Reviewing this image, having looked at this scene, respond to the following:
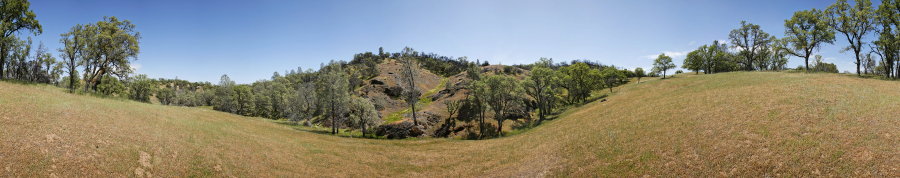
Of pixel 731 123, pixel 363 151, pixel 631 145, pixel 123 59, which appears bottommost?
pixel 363 151

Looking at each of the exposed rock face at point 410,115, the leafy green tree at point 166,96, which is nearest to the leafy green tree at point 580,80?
the exposed rock face at point 410,115

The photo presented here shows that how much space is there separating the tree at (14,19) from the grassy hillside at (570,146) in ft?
86.3

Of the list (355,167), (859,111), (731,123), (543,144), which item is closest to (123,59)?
(355,167)

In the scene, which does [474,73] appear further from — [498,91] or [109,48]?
[109,48]

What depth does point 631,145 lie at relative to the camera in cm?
2723

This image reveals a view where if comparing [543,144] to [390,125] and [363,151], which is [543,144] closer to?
[363,151]

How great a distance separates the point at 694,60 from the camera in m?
95.1

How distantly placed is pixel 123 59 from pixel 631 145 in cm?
7142

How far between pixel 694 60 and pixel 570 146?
288ft

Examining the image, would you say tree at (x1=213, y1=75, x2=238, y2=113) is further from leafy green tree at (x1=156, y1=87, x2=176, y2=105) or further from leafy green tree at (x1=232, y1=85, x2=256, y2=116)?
leafy green tree at (x1=156, y1=87, x2=176, y2=105)

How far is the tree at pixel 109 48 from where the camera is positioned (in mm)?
47812

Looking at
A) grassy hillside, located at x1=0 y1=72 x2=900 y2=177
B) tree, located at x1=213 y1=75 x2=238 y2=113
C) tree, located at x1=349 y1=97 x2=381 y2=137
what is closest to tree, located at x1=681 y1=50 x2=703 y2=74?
grassy hillside, located at x1=0 y1=72 x2=900 y2=177

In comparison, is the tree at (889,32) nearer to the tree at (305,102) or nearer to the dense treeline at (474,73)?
the dense treeline at (474,73)

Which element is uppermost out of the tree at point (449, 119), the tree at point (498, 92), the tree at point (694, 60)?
the tree at point (694, 60)
